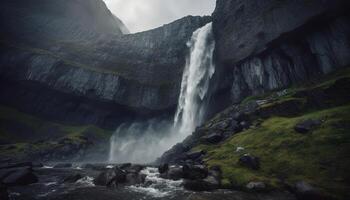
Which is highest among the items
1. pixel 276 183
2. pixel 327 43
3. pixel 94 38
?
pixel 94 38

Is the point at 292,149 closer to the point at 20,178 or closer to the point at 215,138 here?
the point at 215,138

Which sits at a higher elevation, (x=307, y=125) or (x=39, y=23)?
(x=39, y=23)

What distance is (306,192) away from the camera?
61.7ft

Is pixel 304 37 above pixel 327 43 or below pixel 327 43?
above

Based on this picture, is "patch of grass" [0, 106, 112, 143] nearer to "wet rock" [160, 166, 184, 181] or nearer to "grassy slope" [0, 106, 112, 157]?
"grassy slope" [0, 106, 112, 157]

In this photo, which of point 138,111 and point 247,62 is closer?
point 247,62

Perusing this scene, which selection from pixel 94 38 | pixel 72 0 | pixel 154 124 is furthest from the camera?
pixel 72 0

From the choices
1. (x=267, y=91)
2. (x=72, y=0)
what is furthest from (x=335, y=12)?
(x=72, y=0)

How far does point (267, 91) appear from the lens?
71062 millimetres

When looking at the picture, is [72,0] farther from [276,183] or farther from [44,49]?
[276,183]

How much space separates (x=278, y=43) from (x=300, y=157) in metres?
56.6

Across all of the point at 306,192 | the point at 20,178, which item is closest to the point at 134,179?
the point at 20,178

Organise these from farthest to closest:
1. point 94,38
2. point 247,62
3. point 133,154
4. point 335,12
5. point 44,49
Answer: point 94,38 < point 44,49 < point 133,154 < point 247,62 < point 335,12

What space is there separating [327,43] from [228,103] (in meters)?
37.3
